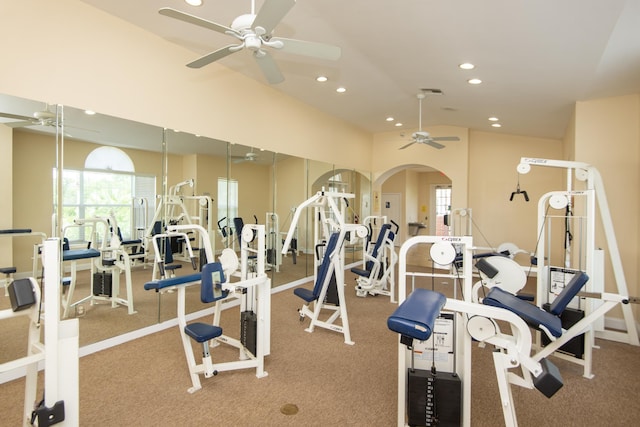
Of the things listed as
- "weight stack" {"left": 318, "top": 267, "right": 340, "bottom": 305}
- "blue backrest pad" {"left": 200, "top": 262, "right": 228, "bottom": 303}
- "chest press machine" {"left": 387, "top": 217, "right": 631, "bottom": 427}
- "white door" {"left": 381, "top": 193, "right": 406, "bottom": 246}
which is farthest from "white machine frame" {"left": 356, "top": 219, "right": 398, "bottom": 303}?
"white door" {"left": 381, "top": 193, "right": 406, "bottom": 246}

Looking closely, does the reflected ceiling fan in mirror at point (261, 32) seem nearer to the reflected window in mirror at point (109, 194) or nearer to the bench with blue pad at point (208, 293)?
the reflected window in mirror at point (109, 194)

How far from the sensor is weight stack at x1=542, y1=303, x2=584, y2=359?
2.85 metres

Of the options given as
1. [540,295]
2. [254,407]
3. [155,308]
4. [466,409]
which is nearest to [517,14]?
[540,295]

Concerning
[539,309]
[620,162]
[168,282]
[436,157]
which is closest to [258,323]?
[168,282]

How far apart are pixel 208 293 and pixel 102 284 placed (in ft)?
5.57

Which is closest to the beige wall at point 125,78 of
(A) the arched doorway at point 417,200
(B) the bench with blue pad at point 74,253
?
(B) the bench with blue pad at point 74,253

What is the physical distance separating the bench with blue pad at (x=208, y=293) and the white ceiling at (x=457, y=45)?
7.24 ft

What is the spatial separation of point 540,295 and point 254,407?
2589 mm

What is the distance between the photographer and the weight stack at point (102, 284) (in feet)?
11.2

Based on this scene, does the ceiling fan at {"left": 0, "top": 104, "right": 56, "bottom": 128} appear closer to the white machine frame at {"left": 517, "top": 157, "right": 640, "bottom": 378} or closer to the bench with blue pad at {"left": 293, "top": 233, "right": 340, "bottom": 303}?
the bench with blue pad at {"left": 293, "top": 233, "right": 340, "bottom": 303}

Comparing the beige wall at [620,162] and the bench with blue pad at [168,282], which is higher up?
the beige wall at [620,162]

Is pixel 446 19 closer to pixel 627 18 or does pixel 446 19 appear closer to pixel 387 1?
pixel 387 1

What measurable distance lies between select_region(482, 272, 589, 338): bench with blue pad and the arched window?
11.0 ft

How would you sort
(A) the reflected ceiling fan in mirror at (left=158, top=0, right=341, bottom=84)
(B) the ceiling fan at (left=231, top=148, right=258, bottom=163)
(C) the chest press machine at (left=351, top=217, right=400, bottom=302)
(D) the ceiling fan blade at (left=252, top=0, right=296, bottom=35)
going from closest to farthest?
(D) the ceiling fan blade at (left=252, top=0, right=296, bottom=35) < (A) the reflected ceiling fan in mirror at (left=158, top=0, right=341, bottom=84) < (B) the ceiling fan at (left=231, top=148, right=258, bottom=163) < (C) the chest press machine at (left=351, top=217, right=400, bottom=302)
